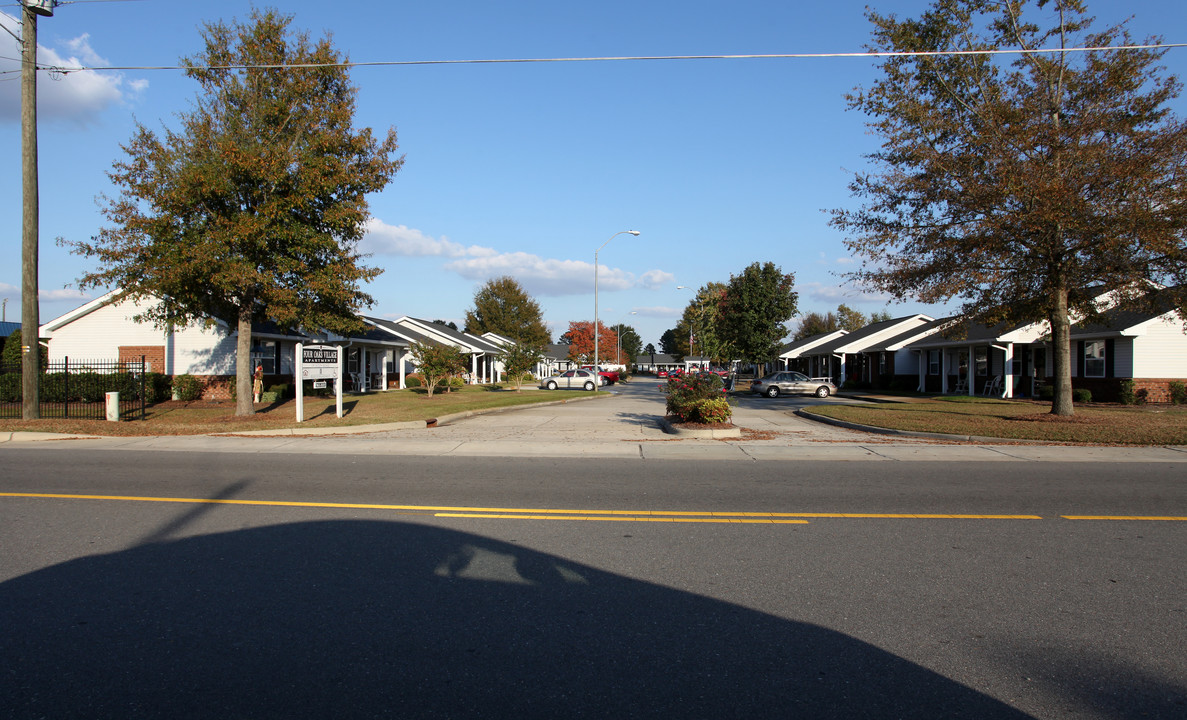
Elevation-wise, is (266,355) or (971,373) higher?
(266,355)

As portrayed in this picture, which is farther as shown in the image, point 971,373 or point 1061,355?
point 971,373

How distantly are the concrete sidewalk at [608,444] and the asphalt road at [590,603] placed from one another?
3.89m

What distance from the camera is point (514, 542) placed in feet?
20.2

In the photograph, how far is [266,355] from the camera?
30219 mm

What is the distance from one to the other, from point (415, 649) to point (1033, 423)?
59.4ft

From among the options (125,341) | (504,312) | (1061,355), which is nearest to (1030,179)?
(1061,355)

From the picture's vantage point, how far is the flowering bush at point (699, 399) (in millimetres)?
16203

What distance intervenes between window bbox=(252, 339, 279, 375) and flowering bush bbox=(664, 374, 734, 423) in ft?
67.2

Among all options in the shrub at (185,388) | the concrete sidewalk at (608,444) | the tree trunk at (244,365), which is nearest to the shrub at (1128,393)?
the concrete sidewalk at (608,444)

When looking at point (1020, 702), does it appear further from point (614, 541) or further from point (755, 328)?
point (755, 328)

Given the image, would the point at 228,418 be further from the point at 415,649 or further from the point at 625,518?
the point at 415,649

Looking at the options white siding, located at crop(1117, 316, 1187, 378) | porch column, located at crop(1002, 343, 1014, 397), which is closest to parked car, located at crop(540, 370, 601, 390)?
porch column, located at crop(1002, 343, 1014, 397)

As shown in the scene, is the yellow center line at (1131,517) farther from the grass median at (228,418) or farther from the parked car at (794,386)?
the parked car at (794,386)

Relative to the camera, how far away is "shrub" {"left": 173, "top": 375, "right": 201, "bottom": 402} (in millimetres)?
27250
